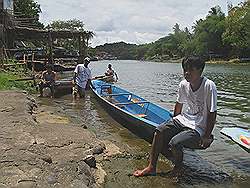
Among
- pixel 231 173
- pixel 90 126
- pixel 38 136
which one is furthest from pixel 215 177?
pixel 90 126

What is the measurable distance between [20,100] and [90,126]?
2803 mm

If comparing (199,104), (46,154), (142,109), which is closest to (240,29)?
(142,109)

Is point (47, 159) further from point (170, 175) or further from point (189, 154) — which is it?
point (189, 154)

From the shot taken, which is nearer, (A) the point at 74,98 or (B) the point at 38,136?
(B) the point at 38,136

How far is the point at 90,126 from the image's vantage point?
1071cm

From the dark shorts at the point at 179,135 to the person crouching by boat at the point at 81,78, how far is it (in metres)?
9.84

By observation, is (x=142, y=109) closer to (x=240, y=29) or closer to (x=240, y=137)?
(x=240, y=137)

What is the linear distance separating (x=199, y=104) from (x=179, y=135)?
0.60 m

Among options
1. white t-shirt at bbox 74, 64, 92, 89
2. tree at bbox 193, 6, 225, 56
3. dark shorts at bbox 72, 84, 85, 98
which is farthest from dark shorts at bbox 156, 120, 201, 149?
tree at bbox 193, 6, 225, 56

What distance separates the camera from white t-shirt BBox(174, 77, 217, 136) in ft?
18.5

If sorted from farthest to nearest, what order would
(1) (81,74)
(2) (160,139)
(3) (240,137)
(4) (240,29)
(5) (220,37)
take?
1. (5) (220,37)
2. (4) (240,29)
3. (1) (81,74)
4. (3) (240,137)
5. (2) (160,139)

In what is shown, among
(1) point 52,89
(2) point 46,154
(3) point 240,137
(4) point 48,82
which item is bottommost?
(1) point 52,89

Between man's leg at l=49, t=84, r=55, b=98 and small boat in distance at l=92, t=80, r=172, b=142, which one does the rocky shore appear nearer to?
small boat in distance at l=92, t=80, r=172, b=142

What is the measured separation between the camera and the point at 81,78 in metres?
15.6
